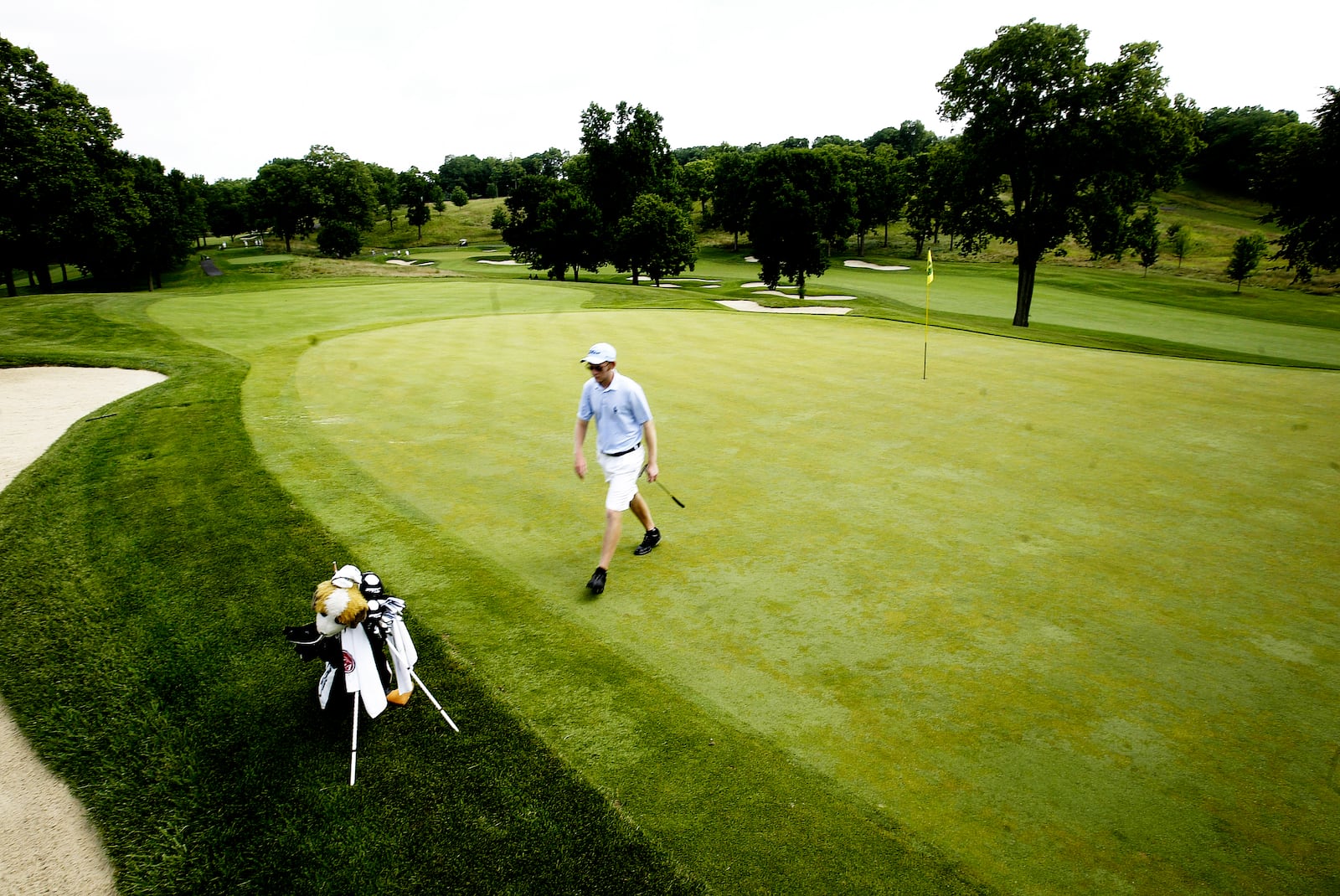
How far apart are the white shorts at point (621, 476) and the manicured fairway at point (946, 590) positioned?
2.32ft

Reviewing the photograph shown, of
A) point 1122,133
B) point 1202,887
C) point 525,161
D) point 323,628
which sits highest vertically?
point 525,161

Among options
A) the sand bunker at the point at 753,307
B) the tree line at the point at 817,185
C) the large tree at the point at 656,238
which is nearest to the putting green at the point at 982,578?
the tree line at the point at 817,185

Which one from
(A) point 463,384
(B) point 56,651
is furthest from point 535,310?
(B) point 56,651

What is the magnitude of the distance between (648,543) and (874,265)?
67652mm

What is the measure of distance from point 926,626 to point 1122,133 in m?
29.0

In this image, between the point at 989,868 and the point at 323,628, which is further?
the point at 323,628

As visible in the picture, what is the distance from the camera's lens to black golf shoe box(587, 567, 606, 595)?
20.3 feet

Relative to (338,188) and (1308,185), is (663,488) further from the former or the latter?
(338,188)

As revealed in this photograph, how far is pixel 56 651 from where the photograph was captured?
212 inches

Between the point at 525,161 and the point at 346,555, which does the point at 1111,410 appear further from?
the point at 525,161

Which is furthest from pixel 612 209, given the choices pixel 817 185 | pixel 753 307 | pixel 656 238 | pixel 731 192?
pixel 753 307

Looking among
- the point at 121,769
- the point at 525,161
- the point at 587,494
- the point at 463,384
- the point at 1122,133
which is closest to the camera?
the point at 121,769

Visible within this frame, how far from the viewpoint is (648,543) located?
280 inches

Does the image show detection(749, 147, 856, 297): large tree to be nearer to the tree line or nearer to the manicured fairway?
the tree line
